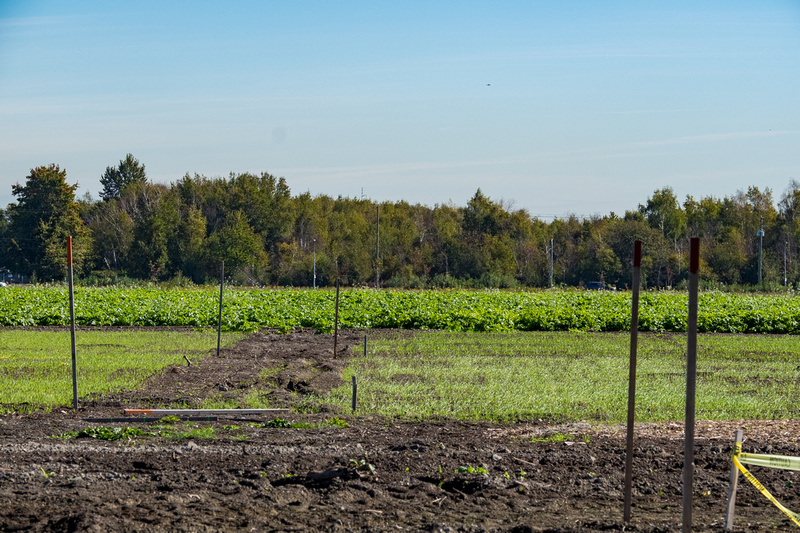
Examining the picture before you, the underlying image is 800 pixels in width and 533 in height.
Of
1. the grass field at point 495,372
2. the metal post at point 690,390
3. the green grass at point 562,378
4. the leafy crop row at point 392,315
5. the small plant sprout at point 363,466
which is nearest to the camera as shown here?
the metal post at point 690,390

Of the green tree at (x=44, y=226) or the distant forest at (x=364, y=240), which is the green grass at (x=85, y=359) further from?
the green tree at (x=44, y=226)

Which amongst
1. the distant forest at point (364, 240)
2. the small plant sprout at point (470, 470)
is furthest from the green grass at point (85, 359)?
the distant forest at point (364, 240)

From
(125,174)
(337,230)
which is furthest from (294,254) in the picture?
(125,174)

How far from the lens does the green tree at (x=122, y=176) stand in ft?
345

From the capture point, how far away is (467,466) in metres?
A: 7.98

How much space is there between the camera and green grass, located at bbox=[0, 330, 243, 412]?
1332 centimetres

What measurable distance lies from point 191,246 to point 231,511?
7043 cm

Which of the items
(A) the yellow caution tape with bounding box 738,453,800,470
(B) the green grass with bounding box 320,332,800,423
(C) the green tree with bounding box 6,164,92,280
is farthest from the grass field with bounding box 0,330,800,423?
(C) the green tree with bounding box 6,164,92,280

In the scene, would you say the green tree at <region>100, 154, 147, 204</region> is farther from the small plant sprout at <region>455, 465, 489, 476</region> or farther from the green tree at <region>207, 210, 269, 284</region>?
the small plant sprout at <region>455, 465, 489, 476</region>

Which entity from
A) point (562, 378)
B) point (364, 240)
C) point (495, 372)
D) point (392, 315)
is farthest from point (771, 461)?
point (364, 240)

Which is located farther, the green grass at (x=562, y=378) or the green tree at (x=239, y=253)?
the green tree at (x=239, y=253)

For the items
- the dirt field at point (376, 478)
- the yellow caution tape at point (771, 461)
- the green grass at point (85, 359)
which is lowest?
the green grass at point (85, 359)

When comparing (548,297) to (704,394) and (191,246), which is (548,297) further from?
(191,246)

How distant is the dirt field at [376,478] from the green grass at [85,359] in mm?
2214
